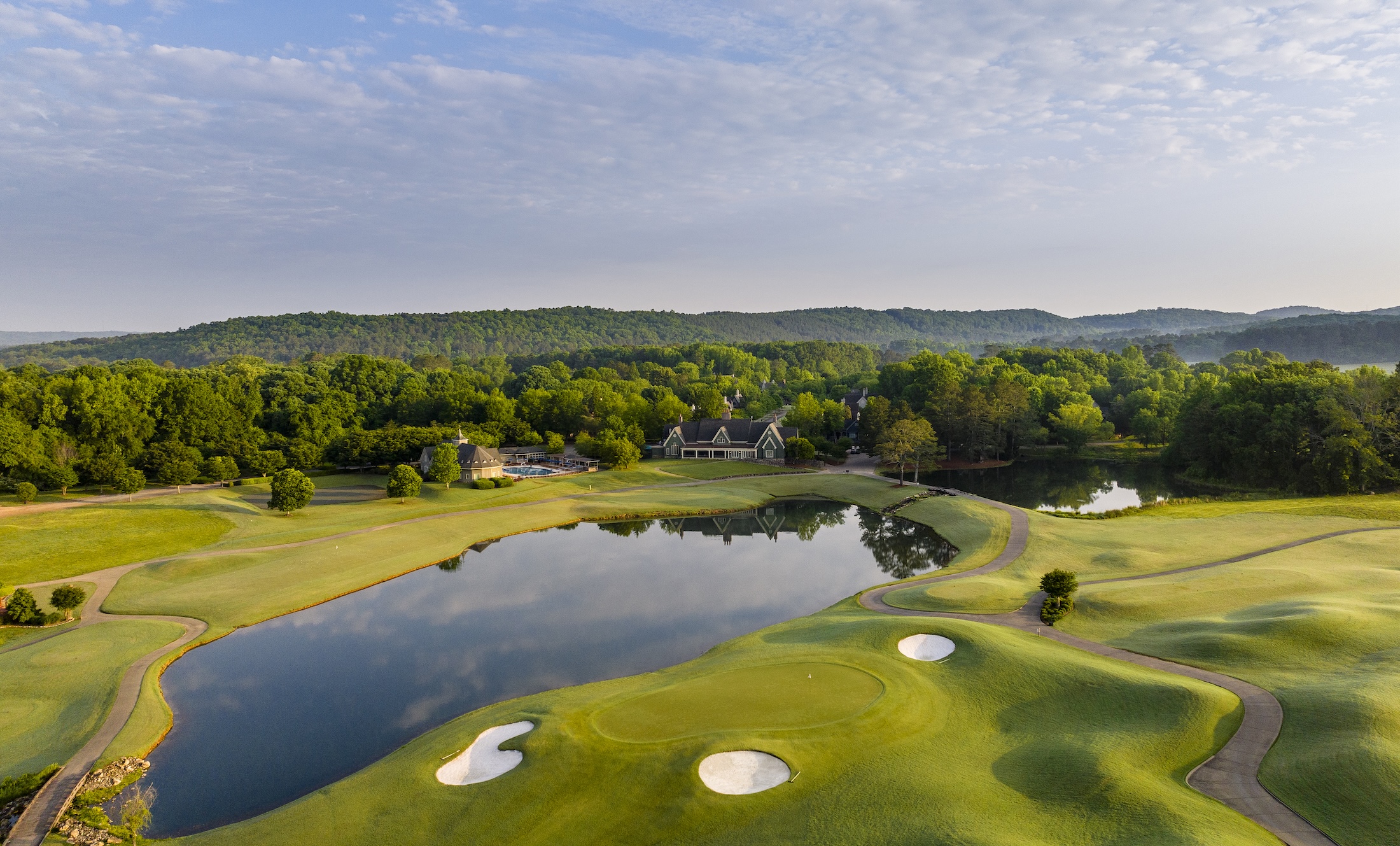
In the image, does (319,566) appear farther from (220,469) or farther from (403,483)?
(220,469)

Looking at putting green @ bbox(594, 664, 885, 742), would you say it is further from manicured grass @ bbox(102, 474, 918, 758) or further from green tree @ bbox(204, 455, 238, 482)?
green tree @ bbox(204, 455, 238, 482)

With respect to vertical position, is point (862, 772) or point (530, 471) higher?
point (862, 772)

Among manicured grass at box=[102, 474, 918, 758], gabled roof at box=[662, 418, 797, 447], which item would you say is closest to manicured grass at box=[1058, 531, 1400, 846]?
manicured grass at box=[102, 474, 918, 758]

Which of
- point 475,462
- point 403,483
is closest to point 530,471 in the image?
point 475,462

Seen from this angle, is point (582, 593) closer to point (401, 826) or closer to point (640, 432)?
point (401, 826)

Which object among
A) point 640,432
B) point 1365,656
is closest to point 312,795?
point 1365,656
